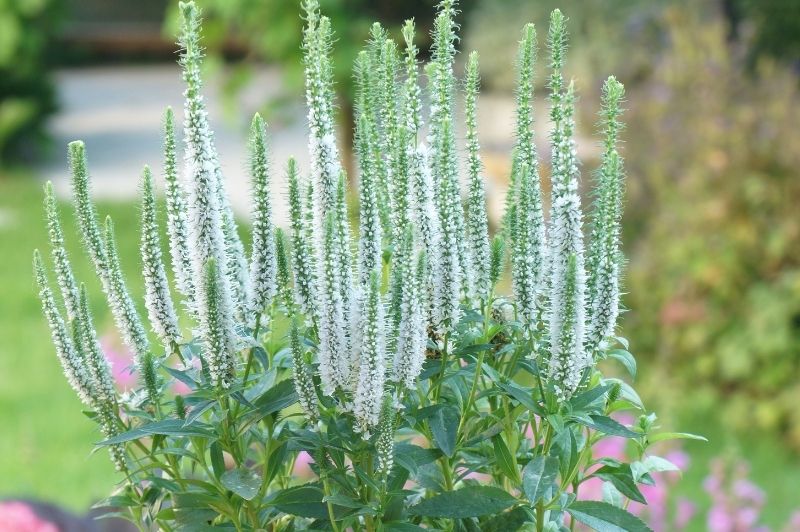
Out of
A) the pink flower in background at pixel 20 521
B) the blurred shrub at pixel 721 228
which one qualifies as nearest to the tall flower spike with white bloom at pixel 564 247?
the pink flower in background at pixel 20 521

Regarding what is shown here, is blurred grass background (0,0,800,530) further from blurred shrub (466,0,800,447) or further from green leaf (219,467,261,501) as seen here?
green leaf (219,467,261,501)

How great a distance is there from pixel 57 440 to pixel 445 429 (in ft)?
14.9

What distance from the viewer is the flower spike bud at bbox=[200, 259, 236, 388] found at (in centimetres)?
124

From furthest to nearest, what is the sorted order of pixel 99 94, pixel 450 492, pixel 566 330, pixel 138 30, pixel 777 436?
pixel 138 30, pixel 99 94, pixel 777 436, pixel 450 492, pixel 566 330

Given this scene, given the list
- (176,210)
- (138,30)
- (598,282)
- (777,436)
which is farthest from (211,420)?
(138,30)

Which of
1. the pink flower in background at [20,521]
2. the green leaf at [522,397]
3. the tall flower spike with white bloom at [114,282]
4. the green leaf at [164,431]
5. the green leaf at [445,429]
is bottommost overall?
the pink flower in background at [20,521]

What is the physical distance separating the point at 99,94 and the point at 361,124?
618 inches

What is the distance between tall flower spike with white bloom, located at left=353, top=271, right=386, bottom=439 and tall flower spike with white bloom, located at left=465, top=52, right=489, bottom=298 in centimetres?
25

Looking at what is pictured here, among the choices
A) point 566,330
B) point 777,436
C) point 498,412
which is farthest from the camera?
point 777,436

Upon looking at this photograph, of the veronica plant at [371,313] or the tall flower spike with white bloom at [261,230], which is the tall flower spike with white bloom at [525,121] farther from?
the tall flower spike with white bloom at [261,230]

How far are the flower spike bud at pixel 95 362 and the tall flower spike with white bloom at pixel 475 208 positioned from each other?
475 mm

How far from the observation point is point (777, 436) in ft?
17.6

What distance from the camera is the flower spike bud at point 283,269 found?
1.32 metres

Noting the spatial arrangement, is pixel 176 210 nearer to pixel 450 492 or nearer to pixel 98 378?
pixel 98 378
